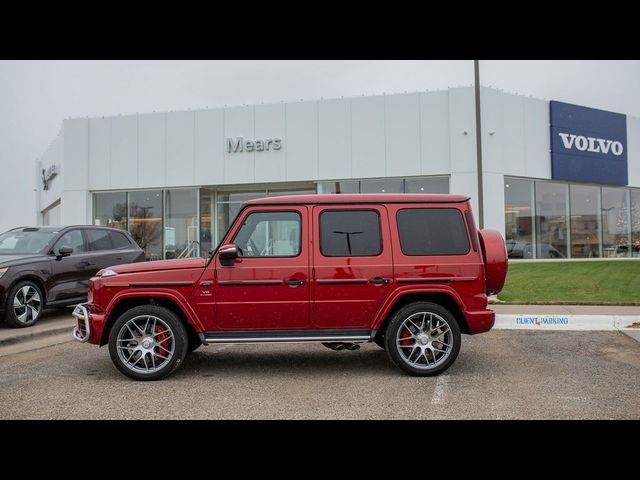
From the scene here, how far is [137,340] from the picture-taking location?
5859 mm

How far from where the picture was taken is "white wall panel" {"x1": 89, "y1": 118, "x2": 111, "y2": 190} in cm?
2330

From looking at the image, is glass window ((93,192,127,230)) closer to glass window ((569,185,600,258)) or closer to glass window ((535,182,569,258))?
glass window ((535,182,569,258))

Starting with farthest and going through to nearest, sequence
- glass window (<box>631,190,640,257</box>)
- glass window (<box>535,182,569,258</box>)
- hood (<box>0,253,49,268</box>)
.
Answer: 1. glass window (<box>631,190,640,257</box>)
2. glass window (<box>535,182,569,258</box>)
3. hood (<box>0,253,49,268</box>)

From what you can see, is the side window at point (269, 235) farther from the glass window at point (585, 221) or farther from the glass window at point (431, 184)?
the glass window at point (585, 221)

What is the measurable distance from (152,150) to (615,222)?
20863 millimetres

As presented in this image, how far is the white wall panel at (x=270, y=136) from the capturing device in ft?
71.0

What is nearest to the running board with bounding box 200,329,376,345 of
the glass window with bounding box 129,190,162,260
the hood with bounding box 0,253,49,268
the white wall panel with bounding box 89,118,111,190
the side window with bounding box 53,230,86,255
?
the hood with bounding box 0,253,49,268

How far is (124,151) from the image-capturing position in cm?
2314

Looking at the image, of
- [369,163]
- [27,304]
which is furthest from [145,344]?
[369,163]

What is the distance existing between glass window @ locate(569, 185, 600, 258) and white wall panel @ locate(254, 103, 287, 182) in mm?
12646

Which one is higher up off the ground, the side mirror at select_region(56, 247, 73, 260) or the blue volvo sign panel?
the blue volvo sign panel

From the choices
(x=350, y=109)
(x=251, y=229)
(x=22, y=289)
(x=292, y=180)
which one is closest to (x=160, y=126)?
(x=292, y=180)

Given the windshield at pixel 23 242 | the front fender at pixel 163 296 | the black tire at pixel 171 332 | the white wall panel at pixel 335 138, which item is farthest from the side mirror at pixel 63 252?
the white wall panel at pixel 335 138

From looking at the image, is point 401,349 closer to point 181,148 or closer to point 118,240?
point 118,240
